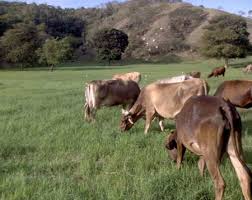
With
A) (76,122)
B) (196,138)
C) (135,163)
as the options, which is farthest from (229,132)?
(76,122)

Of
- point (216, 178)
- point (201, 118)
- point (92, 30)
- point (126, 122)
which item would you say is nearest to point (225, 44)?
point (126, 122)

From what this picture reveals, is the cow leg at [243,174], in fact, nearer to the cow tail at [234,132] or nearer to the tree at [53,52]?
the cow tail at [234,132]

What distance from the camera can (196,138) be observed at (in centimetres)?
684

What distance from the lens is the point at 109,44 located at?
9381cm

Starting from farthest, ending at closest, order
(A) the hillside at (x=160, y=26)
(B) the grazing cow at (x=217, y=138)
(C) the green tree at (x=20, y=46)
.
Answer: (A) the hillside at (x=160, y=26), (C) the green tree at (x=20, y=46), (B) the grazing cow at (x=217, y=138)

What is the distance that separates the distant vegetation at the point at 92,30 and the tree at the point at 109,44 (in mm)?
2038

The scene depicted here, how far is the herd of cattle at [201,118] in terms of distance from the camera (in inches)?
253

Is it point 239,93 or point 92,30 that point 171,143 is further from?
point 92,30

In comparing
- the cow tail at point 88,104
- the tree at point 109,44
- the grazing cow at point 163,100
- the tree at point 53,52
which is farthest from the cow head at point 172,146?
the tree at point 109,44

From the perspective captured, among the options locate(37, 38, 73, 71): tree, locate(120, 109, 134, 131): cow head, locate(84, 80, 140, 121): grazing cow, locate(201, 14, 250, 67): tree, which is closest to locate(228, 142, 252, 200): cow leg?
locate(120, 109, 134, 131): cow head

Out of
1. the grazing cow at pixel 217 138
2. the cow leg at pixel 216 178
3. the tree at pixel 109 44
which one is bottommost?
the tree at pixel 109 44

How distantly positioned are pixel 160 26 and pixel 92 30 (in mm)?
27931

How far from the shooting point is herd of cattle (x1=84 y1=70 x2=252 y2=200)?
6.43 meters

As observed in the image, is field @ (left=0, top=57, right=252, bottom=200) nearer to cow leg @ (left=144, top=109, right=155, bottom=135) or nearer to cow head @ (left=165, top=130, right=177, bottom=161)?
cow head @ (left=165, top=130, right=177, bottom=161)
